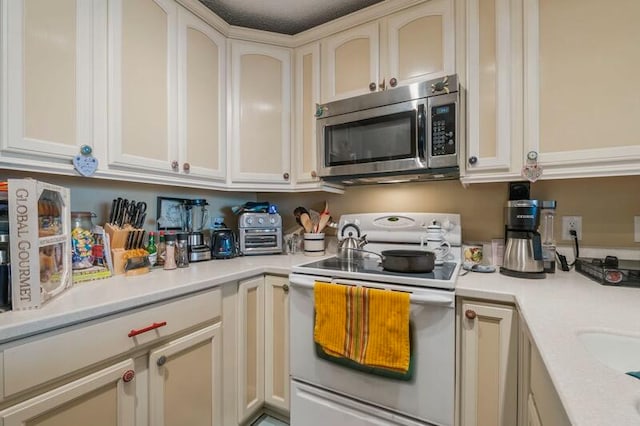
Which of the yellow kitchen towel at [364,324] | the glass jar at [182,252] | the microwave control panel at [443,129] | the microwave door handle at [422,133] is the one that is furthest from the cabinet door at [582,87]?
the glass jar at [182,252]

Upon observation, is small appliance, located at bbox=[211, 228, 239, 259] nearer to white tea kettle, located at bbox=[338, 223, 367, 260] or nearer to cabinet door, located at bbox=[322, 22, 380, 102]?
white tea kettle, located at bbox=[338, 223, 367, 260]

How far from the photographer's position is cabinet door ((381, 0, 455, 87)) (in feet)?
4.68

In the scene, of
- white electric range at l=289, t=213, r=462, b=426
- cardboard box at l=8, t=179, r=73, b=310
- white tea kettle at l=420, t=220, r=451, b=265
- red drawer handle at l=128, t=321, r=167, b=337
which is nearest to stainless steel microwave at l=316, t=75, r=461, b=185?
white tea kettle at l=420, t=220, r=451, b=265

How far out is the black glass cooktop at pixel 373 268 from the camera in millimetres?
1197

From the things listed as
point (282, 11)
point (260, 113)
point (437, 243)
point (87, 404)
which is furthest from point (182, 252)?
point (282, 11)

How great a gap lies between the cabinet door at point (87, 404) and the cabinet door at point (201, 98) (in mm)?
974

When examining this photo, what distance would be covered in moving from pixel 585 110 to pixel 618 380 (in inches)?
44.8

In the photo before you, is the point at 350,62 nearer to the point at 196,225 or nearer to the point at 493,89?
the point at 493,89

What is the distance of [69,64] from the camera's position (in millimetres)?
1099

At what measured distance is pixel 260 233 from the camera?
76.9 inches

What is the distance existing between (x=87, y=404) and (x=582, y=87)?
84.3 inches

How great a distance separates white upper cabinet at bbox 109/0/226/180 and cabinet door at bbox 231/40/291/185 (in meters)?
0.10

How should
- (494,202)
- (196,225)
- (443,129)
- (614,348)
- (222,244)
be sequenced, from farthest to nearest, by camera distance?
1. (196,225)
2. (222,244)
3. (494,202)
4. (443,129)
5. (614,348)

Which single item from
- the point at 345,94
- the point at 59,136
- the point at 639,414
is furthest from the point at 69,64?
the point at 639,414
